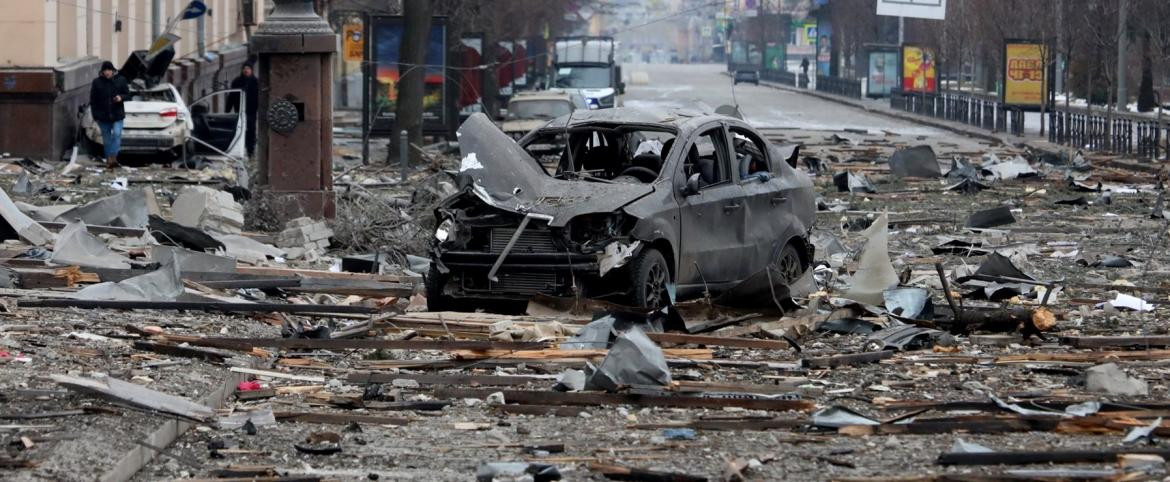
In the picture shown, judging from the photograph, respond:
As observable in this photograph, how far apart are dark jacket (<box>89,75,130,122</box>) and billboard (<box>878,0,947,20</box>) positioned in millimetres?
18256

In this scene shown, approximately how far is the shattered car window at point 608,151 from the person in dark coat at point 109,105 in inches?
617

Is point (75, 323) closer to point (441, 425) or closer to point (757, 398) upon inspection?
point (441, 425)

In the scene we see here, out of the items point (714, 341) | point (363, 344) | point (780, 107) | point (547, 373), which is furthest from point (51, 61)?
point (780, 107)

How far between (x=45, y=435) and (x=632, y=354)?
2982mm

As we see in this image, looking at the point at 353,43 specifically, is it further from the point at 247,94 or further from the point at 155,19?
the point at 247,94

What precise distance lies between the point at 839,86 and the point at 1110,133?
4256 cm

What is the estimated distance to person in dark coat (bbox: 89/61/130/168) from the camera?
89.2 feet

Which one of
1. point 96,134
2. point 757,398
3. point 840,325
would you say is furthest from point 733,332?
point 96,134

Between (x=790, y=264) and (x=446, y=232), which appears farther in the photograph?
(x=790, y=264)

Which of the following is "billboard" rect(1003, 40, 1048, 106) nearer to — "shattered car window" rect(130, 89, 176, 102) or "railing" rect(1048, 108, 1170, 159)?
"railing" rect(1048, 108, 1170, 159)

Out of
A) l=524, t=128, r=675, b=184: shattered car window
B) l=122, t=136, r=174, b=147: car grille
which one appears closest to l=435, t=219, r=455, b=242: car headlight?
l=524, t=128, r=675, b=184: shattered car window

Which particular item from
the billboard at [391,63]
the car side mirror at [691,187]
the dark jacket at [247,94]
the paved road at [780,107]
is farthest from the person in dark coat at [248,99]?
the car side mirror at [691,187]

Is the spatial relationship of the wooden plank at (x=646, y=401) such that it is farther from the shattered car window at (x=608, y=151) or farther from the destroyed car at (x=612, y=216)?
the shattered car window at (x=608, y=151)

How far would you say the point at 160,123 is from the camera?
29016 millimetres
